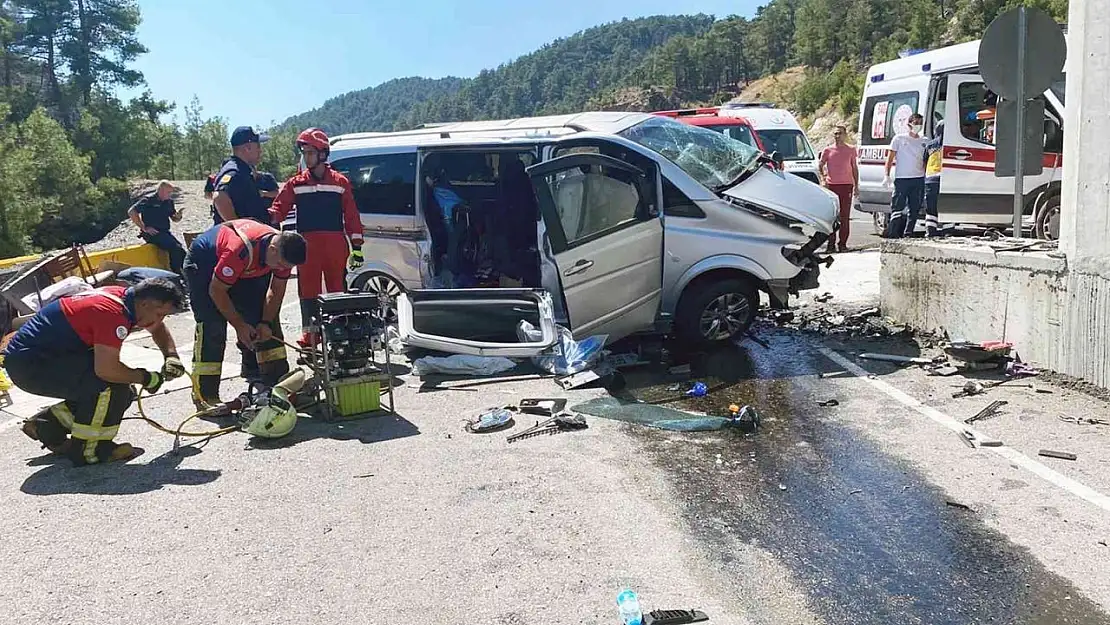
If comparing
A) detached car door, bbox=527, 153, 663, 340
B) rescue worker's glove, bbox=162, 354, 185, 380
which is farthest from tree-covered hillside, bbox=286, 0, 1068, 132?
rescue worker's glove, bbox=162, 354, 185, 380

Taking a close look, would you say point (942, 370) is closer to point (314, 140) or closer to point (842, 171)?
point (314, 140)

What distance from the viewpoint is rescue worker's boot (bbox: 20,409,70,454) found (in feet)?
17.2

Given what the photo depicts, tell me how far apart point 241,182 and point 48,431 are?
3.15m

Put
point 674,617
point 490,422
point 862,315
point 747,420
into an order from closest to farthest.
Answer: point 674,617 < point 747,420 < point 490,422 < point 862,315

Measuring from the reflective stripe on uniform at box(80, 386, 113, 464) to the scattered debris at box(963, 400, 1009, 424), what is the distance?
210 inches

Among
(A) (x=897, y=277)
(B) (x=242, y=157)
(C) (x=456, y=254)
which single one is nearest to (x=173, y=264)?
(B) (x=242, y=157)

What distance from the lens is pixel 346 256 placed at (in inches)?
288

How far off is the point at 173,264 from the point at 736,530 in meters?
9.06

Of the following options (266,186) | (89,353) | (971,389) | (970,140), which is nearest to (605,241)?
(971,389)

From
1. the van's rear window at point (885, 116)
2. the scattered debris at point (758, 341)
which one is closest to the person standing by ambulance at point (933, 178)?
the van's rear window at point (885, 116)

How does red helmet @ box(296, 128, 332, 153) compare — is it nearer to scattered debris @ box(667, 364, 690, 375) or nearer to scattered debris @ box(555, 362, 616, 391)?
scattered debris @ box(555, 362, 616, 391)

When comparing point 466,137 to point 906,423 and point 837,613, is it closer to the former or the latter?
point 906,423

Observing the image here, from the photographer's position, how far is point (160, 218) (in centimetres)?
1055

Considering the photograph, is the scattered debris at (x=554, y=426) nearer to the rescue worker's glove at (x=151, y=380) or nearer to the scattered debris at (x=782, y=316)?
the rescue worker's glove at (x=151, y=380)
